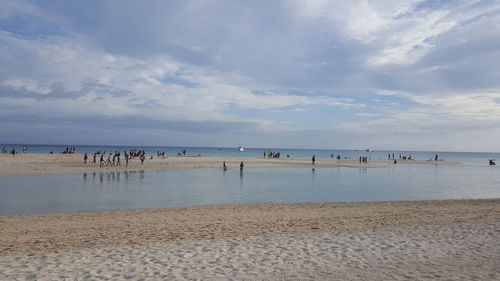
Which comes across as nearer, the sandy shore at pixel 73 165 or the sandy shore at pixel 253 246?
the sandy shore at pixel 253 246

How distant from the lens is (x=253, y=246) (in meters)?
9.93

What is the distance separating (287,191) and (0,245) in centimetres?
1907

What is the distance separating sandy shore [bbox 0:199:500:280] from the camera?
7742 millimetres

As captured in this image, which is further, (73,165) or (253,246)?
(73,165)

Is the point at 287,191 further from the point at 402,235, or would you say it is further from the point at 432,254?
the point at 432,254

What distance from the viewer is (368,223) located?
43.8ft

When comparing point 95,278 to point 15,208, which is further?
point 15,208

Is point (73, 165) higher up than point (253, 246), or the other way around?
point (73, 165)

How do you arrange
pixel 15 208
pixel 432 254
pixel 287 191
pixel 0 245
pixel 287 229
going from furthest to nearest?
1. pixel 287 191
2. pixel 15 208
3. pixel 287 229
4. pixel 0 245
5. pixel 432 254

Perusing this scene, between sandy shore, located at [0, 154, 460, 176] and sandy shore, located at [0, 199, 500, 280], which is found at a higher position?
sandy shore, located at [0, 154, 460, 176]

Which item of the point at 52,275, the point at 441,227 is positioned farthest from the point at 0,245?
the point at 441,227

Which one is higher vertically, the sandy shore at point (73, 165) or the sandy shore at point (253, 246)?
the sandy shore at point (73, 165)

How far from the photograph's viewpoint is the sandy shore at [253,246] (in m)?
7.74

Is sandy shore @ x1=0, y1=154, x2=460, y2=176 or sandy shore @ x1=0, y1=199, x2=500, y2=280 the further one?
sandy shore @ x1=0, y1=154, x2=460, y2=176
